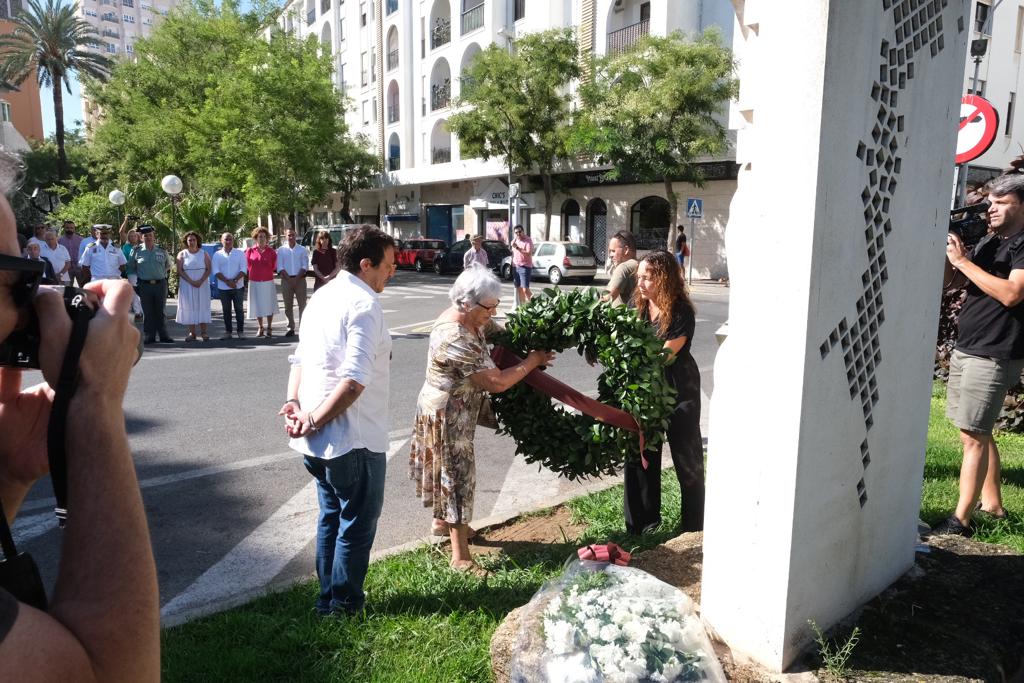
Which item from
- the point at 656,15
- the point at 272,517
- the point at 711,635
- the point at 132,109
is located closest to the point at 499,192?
the point at 656,15

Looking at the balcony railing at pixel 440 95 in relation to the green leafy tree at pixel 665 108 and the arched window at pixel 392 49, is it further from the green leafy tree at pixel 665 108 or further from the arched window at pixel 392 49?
the green leafy tree at pixel 665 108

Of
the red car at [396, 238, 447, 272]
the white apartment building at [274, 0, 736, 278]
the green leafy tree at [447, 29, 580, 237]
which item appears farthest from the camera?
the red car at [396, 238, 447, 272]

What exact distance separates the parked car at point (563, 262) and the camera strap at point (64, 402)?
80.1 feet

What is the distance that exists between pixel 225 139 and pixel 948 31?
29.8m

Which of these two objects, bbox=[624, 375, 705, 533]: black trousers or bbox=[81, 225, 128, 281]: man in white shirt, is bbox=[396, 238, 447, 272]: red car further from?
bbox=[624, 375, 705, 533]: black trousers

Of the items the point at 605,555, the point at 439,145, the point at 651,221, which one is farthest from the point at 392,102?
the point at 605,555

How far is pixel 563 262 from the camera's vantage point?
1019 inches

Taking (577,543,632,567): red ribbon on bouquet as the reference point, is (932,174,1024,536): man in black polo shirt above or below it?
above

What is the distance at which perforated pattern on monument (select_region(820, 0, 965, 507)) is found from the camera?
2.62m

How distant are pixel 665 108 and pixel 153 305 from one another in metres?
18.5

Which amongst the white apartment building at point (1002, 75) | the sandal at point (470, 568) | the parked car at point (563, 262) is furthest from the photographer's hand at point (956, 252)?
the white apartment building at point (1002, 75)

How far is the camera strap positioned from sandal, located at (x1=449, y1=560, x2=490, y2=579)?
3070mm

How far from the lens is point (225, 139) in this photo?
29062 millimetres

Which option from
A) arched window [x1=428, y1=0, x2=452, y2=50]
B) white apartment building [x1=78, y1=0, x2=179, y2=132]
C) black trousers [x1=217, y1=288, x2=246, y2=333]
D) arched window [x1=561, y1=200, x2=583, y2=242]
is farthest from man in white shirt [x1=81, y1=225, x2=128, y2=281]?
white apartment building [x1=78, y1=0, x2=179, y2=132]
